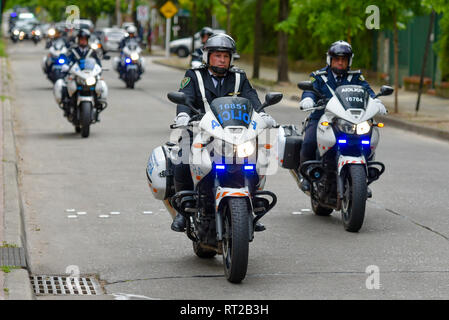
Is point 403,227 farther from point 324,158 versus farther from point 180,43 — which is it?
point 180,43

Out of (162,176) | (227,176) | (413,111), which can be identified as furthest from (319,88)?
(413,111)

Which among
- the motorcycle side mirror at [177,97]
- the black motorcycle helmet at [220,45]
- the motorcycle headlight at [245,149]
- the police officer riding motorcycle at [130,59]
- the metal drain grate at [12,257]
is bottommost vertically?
the police officer riding motorcycle at [130,59]

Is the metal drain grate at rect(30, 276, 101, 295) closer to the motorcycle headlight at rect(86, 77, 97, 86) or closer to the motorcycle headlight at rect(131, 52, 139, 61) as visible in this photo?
the motorcycle headlight at rect(86, 77, 97, 86)

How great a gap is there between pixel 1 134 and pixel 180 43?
43722 mm

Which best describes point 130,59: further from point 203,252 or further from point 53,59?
point 203,252

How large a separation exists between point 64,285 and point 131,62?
24.7m

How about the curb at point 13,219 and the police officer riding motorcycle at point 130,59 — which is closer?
the curb at point 13,219

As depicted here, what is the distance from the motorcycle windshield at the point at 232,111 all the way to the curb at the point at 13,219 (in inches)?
70.2

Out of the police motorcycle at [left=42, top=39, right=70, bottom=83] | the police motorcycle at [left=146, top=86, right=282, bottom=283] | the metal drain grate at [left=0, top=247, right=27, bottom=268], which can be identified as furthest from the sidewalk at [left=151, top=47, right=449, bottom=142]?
the metal drain grate at [left=0, top=247, right=27, bottom=268]

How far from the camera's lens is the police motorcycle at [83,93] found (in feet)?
58.5

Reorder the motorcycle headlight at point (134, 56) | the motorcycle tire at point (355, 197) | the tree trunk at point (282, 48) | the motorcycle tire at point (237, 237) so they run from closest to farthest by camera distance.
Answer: the motorcycle tire at point (237, 237), the motorcycle tire at point (355, 197), the motorcycle headlight at point (134, 56), the tree trunk at point (282, 48)

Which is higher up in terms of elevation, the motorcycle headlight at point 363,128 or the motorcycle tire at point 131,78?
the motorcycle headlight at point 363,128

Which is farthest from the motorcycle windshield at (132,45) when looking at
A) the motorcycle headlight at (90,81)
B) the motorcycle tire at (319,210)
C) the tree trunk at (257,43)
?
the motorcycle tire at (319,210)

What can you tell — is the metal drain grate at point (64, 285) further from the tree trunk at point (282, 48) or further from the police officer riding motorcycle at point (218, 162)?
the tree trunk at point (282, 48)
